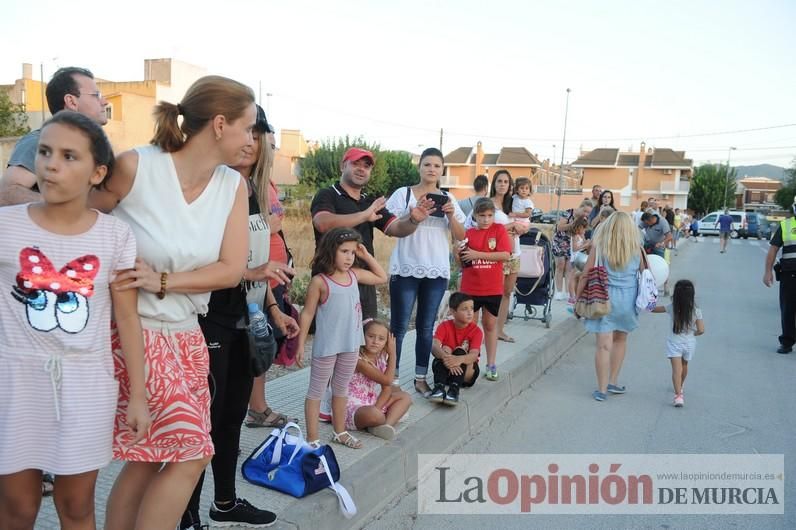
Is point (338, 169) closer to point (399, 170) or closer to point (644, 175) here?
point (399, 170)

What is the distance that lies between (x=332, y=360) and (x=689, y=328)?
3.85 m

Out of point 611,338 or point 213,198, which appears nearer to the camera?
point 213,198

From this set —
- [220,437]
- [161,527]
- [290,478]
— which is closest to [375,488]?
[290,478]

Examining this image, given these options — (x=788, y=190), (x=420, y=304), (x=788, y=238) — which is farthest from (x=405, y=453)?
(x=788, y=190)

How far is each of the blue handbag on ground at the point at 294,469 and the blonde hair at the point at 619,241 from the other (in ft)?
13.3

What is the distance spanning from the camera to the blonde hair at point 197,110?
2438 mm

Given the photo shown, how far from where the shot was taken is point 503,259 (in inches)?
245

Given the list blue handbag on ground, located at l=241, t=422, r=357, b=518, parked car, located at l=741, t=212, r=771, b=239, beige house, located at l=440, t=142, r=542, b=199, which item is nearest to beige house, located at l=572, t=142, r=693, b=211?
beige house, located at l=440, t=142, r=542, b=199

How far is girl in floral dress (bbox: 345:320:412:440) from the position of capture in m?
4.74

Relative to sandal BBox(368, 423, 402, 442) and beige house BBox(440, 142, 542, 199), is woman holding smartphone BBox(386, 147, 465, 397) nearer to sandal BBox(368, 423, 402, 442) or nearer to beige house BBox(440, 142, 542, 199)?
sandal BBox(368, 423, 402, 442)

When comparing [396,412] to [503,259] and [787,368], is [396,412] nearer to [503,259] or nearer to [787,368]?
[503,259]

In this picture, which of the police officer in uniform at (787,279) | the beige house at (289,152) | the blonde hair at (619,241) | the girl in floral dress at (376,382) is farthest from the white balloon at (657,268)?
the beige house at (289,152)

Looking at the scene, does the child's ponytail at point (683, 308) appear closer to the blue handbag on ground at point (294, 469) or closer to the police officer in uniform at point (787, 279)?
the police officer in uniform at point (787, 279)

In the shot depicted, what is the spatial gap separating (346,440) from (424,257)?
1761mm
